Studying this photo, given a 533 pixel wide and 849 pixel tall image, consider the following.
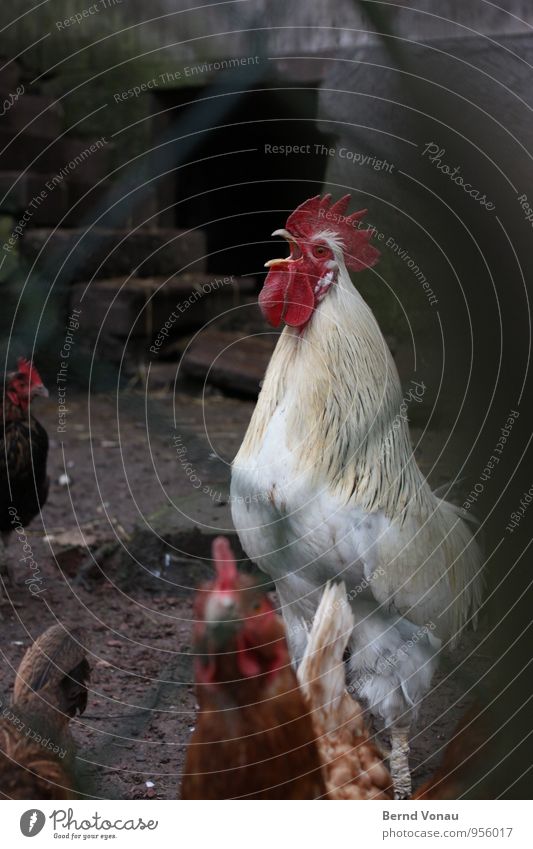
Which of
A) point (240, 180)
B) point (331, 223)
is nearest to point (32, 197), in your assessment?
point (240, 180)

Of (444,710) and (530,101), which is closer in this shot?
(530,101)

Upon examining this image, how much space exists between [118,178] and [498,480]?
9.62ft

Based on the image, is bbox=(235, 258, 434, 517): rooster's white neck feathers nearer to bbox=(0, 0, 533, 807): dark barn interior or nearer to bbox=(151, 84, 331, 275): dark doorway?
bbox=(0, 0, 533, 807): dark barn interior

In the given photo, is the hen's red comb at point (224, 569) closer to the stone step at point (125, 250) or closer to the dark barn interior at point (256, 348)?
the dark barn interior at point (256, 348)

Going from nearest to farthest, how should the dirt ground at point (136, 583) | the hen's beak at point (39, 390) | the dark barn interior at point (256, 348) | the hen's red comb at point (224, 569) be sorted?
the dark barn interior at point (256, 348) → the hen's red comb at point (224, 569) → the dirt ground at point (136, 583) → the hen's beak at point (39, 390)

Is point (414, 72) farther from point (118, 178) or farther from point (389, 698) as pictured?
point (118, 178)

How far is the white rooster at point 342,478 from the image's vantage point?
1.42 meters

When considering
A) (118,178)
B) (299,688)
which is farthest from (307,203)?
(118,178)

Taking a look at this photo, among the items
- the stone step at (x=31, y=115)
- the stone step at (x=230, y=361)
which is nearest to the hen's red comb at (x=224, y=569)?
the stone step at (x=230, y=361)

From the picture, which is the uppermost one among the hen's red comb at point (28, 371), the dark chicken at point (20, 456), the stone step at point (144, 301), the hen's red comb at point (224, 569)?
the stone step at point (144, 301)

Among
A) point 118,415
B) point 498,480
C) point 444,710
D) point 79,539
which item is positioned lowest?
point 444,710

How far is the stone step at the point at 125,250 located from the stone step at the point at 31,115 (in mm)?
397

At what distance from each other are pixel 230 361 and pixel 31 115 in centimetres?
125

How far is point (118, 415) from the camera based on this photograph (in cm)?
329
